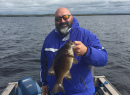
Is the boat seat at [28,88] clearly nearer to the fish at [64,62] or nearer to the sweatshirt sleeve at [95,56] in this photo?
the fish at [64,62]

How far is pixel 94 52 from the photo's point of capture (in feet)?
8.81

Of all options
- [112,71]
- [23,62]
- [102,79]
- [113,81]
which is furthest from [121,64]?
[23,62]

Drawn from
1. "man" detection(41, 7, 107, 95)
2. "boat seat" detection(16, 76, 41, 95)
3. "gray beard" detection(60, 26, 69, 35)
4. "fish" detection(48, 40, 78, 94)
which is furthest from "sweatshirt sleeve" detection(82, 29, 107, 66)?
"boat seat" detection(16, 76, 41, 95)

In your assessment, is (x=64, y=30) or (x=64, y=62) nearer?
(x=64, y=62)

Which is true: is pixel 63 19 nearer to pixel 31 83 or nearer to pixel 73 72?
pixel 73 72

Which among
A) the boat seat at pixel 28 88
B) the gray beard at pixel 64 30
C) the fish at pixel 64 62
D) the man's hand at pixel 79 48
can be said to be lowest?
the boat seat at pixel 28 88

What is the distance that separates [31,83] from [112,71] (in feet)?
30.7

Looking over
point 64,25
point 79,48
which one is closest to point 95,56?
point 79,48

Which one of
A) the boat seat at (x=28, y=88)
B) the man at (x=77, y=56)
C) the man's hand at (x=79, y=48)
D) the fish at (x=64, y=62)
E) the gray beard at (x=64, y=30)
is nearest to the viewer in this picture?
the man's hand at (x=79, y=48)

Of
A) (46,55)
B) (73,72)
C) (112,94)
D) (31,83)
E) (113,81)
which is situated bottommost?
(113,81)

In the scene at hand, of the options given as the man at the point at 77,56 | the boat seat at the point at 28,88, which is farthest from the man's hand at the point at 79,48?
the boat seat at the point at 28,88

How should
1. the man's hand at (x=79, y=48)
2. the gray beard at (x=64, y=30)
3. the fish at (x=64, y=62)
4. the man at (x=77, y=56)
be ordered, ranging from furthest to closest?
the gray beard at (x=64, y=30) → the man at (x=77, y=56) → the fish at (x=64, y=62) → the man's hand at (x=79, y=48)

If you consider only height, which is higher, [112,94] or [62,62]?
[62,62]

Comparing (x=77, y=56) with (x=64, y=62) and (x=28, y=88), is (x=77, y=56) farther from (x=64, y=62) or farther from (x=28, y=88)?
(x=28, y=88)
